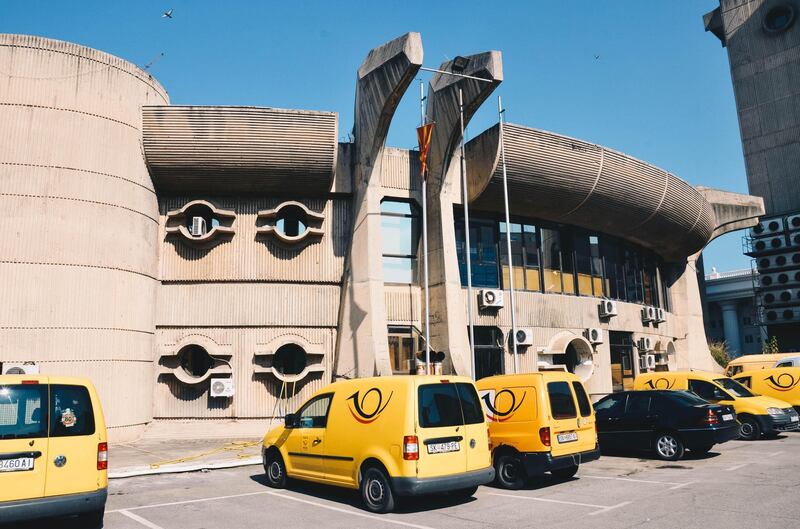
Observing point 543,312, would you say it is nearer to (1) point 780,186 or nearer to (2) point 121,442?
(2) point 121,442

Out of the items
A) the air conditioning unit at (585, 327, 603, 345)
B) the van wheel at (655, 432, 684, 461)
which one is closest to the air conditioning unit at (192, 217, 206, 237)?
the van wheel at (655, 432, 684, 461)

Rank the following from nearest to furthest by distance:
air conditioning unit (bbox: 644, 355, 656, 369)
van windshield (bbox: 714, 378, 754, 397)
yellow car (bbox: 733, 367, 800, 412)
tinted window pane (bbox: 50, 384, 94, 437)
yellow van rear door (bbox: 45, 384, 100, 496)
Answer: yellow van rear door (bbox: 45, 384, 100, 496), tinted window pane (bbox: 50, 384, 94, 437), van windshield (bbox: 714, 378, 754, 397), yellow car (bbox: 733, 367, 800, 412), air conditioning unit (bbox: 644, 355, 656, 369)

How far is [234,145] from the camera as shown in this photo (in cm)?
1895

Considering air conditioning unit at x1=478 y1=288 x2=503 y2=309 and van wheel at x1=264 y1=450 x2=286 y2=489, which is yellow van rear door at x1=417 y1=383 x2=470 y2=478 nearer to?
van wheel at x1=264 y1=450 x2=286 y2=489

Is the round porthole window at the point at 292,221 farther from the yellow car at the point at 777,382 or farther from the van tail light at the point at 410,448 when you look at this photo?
the yellow car at the point at 777,382

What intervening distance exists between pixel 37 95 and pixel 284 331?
9.63m

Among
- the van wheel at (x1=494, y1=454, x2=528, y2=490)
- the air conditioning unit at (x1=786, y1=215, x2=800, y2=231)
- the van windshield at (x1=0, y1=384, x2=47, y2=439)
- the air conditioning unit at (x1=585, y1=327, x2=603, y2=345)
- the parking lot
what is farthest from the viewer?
the air conditioning unit at (x1=786, y1=215, x2=800, y2=231)

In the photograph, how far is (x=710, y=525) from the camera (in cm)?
715

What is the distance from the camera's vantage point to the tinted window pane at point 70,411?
7.21 m

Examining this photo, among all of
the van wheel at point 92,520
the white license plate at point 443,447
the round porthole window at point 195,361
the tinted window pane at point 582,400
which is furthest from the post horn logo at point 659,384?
the van wheel at point 92,520

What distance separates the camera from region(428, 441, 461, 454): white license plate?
325 inches

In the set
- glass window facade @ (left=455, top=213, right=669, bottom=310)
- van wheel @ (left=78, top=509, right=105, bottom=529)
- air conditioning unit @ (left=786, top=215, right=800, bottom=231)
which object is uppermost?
air conditioning unit @ (left=786, top=215, right=800, bottom=231)

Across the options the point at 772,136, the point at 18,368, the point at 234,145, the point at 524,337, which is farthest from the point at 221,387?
the point at 772,136

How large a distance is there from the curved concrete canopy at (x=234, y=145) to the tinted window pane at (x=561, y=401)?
11.6 m
